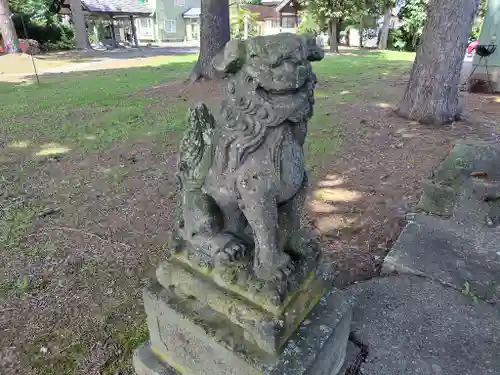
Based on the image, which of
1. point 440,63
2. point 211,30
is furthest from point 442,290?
point 211,30

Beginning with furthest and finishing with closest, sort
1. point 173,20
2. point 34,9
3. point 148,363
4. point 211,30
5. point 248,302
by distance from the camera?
point 173,20 < point 34,9 < point 211,30 < point 148,363 < point 248,302

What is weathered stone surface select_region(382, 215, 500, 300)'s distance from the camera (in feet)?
7.70

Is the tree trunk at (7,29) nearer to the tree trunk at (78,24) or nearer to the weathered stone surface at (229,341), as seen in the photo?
the tree trunk at (78,24)

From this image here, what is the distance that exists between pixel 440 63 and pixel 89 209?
5487 mm

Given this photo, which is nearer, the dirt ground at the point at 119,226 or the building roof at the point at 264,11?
the dirt ground at the point at 119,226

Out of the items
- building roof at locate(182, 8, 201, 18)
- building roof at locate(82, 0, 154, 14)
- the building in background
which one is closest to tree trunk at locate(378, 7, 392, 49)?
the building in background

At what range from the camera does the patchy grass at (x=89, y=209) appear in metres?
2.30

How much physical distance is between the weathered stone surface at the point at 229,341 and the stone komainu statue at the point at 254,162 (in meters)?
0.25

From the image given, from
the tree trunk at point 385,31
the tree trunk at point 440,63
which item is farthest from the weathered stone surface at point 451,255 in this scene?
the tree trunk at point 385,31

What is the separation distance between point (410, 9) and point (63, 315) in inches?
966

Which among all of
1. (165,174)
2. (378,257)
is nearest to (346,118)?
(165,174)

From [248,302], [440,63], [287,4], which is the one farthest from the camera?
[287,4]

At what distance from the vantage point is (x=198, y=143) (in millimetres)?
1562

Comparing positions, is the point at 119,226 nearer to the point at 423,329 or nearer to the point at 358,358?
the point at 358,358
